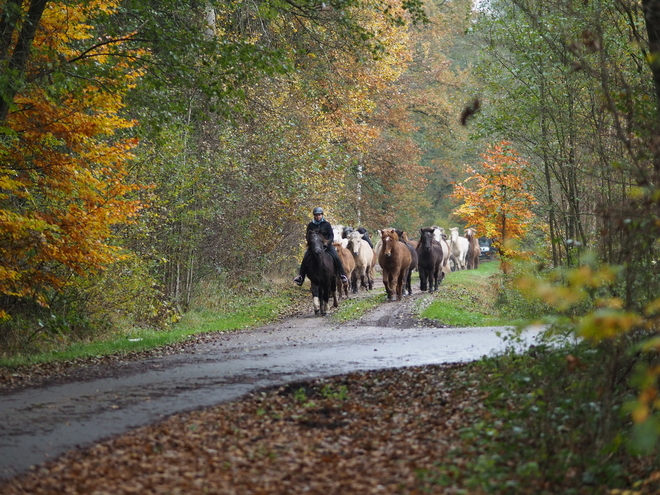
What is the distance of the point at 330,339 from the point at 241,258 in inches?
481

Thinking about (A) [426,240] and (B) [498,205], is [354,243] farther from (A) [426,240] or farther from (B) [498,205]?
(B) [498,205]

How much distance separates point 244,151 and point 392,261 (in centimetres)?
599

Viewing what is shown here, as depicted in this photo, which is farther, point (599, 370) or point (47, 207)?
point (47, 207)

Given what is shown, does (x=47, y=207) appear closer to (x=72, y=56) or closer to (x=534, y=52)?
(x=72, y=56)

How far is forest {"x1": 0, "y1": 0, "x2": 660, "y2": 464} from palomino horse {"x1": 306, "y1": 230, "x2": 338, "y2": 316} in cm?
314

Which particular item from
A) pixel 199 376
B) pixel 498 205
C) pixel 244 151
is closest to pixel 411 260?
pixel 498 205

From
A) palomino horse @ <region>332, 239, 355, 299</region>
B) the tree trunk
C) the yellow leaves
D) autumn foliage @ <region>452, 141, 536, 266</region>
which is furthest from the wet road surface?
autumn foliage @ <region>452, 141, 536, 266</region>

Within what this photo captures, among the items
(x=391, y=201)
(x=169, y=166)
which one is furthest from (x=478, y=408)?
(x=391, y=201)

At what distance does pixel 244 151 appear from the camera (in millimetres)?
26719

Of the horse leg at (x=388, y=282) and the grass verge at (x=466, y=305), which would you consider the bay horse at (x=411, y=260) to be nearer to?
the grass verge at (x=466, y=305)

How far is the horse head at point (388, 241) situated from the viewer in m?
26.8

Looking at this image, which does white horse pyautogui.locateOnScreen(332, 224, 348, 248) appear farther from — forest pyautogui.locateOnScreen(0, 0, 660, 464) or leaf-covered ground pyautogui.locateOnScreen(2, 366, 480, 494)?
leaf-covered ground pyautogui.locateOnScreen(2, 366, 480, 494)

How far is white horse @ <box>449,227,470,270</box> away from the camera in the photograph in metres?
51.8

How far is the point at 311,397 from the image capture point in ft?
33.7
